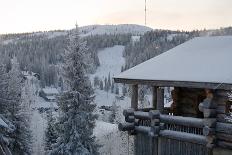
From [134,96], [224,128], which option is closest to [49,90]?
[134,96]

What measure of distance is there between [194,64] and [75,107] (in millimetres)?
16193

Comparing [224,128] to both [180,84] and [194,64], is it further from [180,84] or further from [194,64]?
[194,64]

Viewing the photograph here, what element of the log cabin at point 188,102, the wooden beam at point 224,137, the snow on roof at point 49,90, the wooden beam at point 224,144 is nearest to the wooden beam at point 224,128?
the log cabin at point 188,102

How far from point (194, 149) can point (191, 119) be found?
1151mm

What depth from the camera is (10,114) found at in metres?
41.0

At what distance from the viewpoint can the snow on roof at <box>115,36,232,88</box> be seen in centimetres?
1592

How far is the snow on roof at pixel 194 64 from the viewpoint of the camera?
15.9 metres

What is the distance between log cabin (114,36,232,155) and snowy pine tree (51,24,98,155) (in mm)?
12068

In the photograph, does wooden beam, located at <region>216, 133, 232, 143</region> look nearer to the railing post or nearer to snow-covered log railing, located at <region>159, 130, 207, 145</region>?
the railing post

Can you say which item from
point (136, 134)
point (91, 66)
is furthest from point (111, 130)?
point (136, 134)

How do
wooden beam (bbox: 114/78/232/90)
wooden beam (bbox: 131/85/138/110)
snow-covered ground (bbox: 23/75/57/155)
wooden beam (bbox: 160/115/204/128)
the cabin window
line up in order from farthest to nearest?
snow-covered ground (bbox: 23/75/57/155) → wooden beam (bbox: 131/85/138/110) → the cabin window → wooden beam (bbox: 160/115/204/128) → wooden beam (bbox: 114/78/232/90)

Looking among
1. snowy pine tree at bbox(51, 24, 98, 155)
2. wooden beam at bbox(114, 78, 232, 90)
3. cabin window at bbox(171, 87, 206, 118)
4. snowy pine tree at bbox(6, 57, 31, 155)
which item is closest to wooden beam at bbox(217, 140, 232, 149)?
wooden beam at bbox(114, 78, 232, 90)

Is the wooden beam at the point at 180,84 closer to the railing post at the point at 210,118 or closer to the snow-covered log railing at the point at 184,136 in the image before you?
the railing post at the point at 210,118

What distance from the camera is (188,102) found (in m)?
19.0
